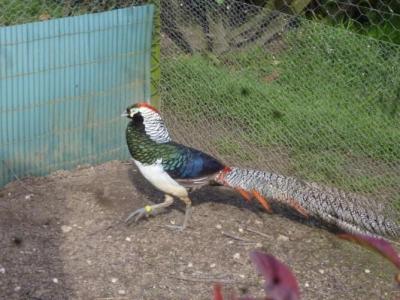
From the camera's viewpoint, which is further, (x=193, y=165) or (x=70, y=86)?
(x=70, y=86)

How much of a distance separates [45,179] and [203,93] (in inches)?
51.8

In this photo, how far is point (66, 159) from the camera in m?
4.95

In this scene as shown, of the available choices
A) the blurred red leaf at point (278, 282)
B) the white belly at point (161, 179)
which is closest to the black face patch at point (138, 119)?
the white belly at point (161, 179)

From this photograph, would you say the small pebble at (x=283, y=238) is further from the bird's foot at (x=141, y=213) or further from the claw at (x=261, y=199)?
the bird's foot at (x=141, y=213)

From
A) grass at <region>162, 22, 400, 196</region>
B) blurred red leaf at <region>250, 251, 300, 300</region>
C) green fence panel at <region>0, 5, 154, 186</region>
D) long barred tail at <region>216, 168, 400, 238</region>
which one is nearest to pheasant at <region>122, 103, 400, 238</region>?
long barred tail at <region>216, 168, 400, 238</region>

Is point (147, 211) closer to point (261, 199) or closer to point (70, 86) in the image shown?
point (261, 199)

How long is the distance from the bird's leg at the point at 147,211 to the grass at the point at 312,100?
96cm

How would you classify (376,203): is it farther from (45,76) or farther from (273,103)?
(45,76)

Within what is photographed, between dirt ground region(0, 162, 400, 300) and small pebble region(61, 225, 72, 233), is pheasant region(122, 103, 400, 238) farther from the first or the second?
small pebble region(61, 225, 72, 233)

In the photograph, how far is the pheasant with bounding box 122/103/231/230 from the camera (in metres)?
4.15

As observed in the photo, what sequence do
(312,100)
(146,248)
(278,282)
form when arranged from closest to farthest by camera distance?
(278,282)
(146,248)
(312,100)

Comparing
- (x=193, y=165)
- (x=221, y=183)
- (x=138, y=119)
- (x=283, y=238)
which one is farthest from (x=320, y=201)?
(x=138, y=119)

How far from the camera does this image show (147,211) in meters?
4.26

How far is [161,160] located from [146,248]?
52cm
